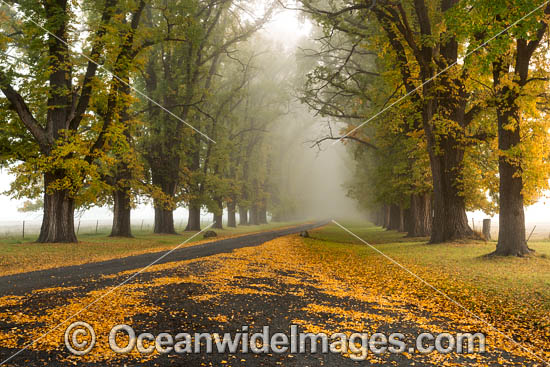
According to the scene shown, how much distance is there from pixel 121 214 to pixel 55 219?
7.27m

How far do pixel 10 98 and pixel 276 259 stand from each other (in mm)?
15337

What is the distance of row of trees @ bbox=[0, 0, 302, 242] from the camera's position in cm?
1925

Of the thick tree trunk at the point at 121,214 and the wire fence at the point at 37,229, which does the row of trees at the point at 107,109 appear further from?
the wire fence at the point at 37,229

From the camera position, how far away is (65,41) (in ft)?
65.8

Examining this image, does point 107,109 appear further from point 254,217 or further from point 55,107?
point 254,217

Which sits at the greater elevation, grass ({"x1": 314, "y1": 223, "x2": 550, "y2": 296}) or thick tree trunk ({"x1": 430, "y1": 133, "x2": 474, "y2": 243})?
thick tree trunk ({"x1": 430, "y1": 133, "x2": 474, "y2": 243})

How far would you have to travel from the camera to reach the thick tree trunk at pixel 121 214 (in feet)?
90.7

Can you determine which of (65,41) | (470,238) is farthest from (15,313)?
(470,238)

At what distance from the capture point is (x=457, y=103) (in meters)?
19.3

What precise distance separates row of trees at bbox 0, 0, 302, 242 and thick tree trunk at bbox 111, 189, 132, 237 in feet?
0.34

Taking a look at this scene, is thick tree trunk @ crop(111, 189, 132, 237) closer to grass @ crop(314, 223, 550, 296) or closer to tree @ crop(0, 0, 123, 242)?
tree @ crop(0, 0, 123, 242)

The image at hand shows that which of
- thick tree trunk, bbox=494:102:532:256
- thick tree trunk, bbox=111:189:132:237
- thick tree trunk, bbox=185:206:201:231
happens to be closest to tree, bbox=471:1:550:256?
thick tree trunk, bbox=494:102:532:256

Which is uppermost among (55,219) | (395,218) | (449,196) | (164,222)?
(449,196)

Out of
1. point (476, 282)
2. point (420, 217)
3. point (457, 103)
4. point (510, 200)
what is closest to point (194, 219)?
point (420, 217)
